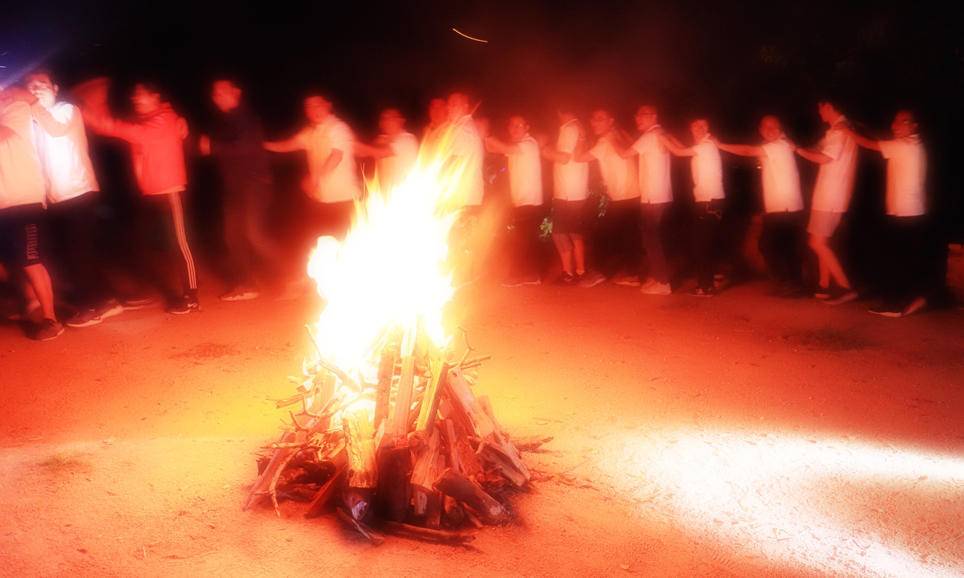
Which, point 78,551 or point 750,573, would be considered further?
point 78,551

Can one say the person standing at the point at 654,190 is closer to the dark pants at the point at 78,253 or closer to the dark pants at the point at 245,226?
the dark pants at the point at 245,226

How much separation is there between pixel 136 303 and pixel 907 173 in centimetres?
828

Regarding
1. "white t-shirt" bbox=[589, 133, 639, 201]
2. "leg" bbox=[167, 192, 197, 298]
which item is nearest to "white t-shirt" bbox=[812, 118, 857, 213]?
"white t-shirt" bbox=[589, 133, 639, 201]

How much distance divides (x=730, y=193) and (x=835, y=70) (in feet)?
6.50

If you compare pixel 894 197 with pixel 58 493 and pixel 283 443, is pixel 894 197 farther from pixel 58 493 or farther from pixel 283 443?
pixel 58 493

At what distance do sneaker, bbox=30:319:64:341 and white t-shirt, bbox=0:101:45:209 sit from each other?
47.7 inches

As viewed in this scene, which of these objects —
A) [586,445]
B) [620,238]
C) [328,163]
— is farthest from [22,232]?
[620,238]

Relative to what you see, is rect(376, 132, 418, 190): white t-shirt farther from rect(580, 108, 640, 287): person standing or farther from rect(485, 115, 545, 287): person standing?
rect(580, 108, 640, 287): person standing

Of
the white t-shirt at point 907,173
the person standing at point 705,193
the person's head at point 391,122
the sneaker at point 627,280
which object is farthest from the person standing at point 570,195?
the white t-shirt at point 907,173

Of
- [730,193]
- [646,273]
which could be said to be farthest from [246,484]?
[730,193]

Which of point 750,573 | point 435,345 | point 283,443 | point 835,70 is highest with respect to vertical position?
point 835,70

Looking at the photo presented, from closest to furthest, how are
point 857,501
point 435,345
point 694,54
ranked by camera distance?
point 857,501 < point 435,345 < point 694,54

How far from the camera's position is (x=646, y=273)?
10.2 metres

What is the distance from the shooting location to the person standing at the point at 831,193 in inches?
336
